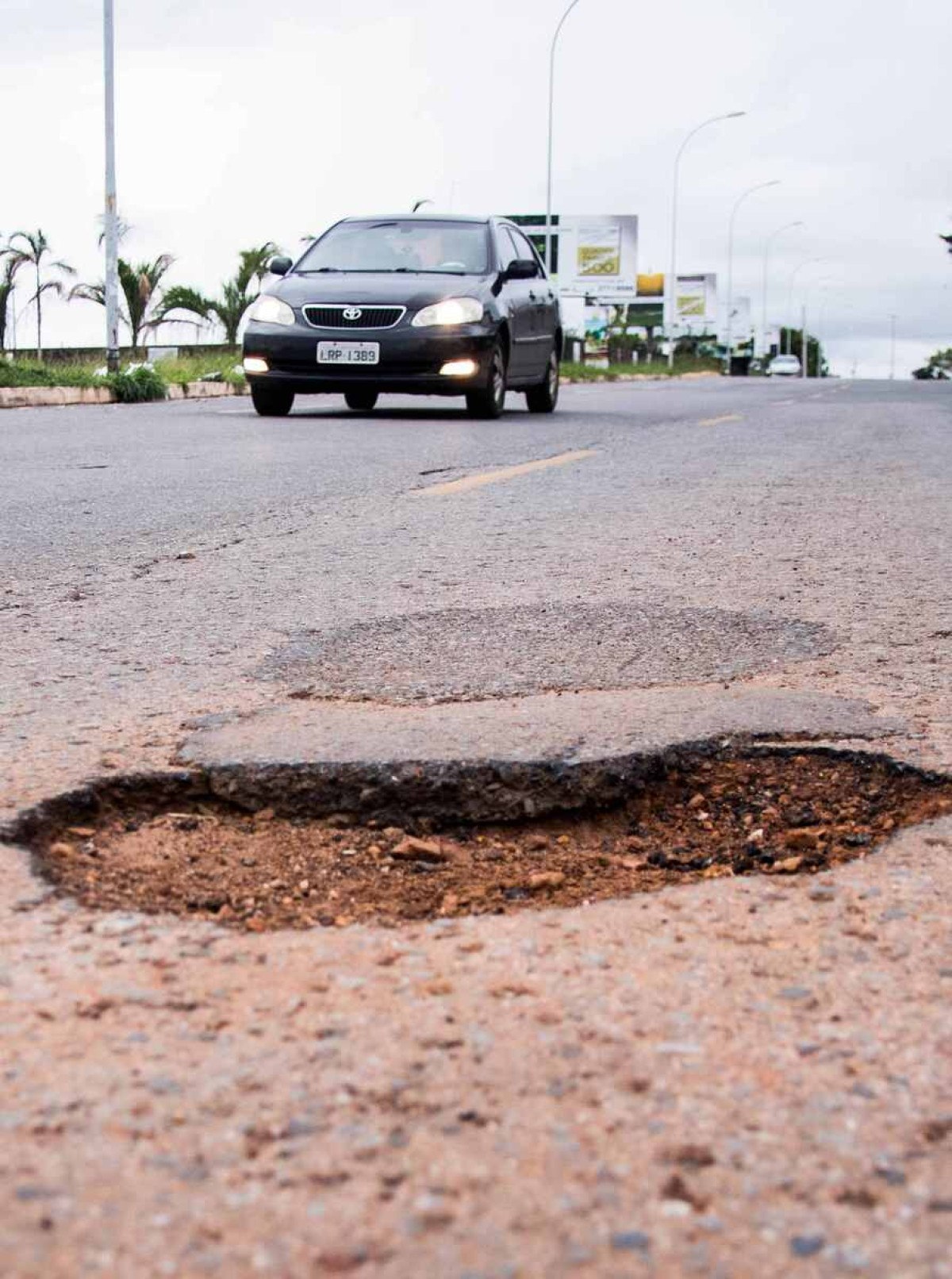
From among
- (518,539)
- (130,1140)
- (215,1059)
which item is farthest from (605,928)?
(518,539)

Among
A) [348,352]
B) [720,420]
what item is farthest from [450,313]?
[720,420]

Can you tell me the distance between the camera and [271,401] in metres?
11.6

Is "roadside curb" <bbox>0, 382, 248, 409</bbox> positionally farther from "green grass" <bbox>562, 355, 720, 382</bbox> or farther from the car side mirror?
"green grass" <bbox>562, 355, 720, 382</bbox>

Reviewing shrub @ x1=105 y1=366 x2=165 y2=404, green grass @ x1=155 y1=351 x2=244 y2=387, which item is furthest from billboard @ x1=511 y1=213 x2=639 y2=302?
shrub @ x1=105 y1=366 x2=165 y2=404

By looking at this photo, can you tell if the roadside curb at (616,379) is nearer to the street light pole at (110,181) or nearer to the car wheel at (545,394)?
the street light pole at (110,181)

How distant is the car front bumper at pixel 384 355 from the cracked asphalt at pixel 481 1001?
7.32m

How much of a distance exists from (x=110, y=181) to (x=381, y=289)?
10192 mm

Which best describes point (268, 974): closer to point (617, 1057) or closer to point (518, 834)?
point (617, 1057)

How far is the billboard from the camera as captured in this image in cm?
7512

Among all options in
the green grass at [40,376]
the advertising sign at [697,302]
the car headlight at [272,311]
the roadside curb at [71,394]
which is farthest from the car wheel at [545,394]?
the advertising sign at [697,302]

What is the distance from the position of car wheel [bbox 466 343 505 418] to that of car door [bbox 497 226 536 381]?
214 millimetres

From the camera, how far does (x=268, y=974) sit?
1.59 m

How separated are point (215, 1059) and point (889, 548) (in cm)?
375

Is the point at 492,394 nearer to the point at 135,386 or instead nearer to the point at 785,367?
the point at 135,386
